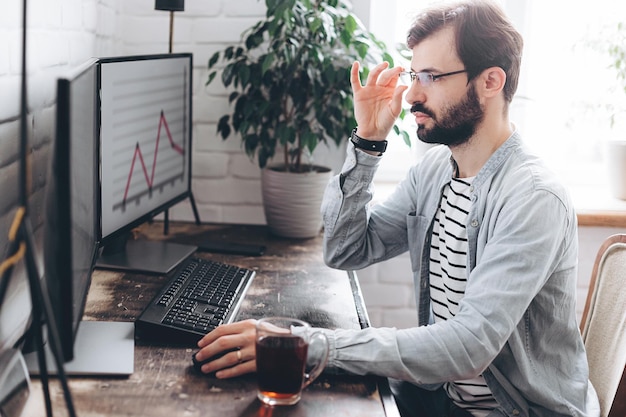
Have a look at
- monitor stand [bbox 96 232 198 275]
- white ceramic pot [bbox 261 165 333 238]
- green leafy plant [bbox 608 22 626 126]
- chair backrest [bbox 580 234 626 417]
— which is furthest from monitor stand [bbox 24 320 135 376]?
green leafy plant [bbox 608 22 626 126]

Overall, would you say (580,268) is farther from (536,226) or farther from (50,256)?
(50,256)

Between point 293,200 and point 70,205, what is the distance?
1.20m

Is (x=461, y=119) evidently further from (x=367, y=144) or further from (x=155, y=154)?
(x=155, y=154)

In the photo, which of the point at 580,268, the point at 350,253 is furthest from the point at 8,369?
the point at 580,268

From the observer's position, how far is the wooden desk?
1.03 meters

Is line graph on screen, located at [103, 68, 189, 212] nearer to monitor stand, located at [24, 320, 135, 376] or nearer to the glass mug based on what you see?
monitor stand, located at [24, 320, 135, 376]

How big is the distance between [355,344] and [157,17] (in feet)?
4.38

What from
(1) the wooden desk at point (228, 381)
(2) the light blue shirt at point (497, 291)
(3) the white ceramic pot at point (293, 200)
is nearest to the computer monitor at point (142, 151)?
(1) the wooden desk at point (228, 381)

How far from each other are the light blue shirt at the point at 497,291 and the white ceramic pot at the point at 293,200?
13.4 inches

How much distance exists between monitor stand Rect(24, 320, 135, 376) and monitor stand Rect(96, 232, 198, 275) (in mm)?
328

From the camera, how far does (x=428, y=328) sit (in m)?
1.19

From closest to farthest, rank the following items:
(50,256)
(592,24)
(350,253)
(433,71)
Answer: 1. (50,256)
2. (433,71)
3. (350,253)
4. (592,24)

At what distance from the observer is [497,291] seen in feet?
3.92

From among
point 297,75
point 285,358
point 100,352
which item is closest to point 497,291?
point 285,358
